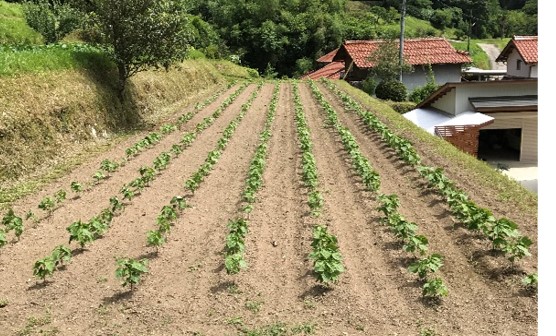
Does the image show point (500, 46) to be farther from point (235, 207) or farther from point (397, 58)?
point (235, 207)

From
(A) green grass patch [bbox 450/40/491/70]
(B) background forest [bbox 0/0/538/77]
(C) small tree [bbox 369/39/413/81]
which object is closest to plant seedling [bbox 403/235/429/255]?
(C) small tree [bbox 369/39/413/81]

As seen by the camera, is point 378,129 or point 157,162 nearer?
point 157,162

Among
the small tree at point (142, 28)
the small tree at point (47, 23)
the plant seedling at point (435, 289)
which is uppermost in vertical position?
the small tree at point (47, 23)

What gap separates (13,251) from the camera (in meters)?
9.25

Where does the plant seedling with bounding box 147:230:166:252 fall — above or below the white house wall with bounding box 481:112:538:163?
above

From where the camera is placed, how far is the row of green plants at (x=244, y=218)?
26.3 feet

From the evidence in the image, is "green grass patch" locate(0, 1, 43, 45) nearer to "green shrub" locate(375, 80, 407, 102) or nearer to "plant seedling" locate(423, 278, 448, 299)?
"green shrub" locate(375, 80, 407, 102)

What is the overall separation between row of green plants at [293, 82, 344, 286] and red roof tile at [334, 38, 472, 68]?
26.5 metres

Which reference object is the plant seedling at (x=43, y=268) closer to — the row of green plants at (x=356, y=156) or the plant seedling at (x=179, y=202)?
the plant seedling at (x=179, y=202)

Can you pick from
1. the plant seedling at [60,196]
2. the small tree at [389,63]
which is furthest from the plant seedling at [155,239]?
the small tree at [389,63]

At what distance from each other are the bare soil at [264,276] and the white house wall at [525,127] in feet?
37.8

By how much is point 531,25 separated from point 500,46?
6312 millimetres

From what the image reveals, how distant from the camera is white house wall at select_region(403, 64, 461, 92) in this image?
43969 millimetres

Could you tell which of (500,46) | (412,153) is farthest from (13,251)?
(500,46)
